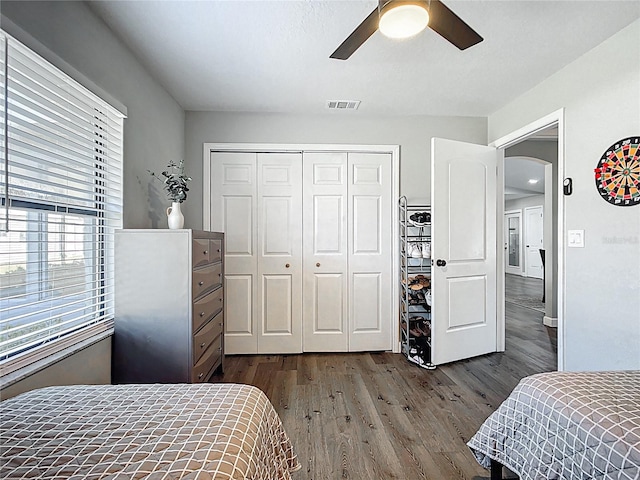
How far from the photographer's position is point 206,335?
2.55 meters

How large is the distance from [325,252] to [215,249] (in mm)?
1232

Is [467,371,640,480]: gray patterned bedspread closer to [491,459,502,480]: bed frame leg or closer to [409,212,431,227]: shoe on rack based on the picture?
[491,459,502,480]: bed frame leg

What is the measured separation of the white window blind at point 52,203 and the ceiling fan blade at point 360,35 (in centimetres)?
137

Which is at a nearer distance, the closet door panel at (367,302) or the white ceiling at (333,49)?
the white ceiling at (333,49)

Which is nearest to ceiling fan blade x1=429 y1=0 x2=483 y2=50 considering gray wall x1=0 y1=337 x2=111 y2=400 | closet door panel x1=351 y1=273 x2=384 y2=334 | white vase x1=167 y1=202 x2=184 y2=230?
white vase x1=167 y1=202 x2=184 y2=230

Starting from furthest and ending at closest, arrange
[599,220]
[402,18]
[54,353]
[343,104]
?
[343,104] < [599,220] < [54,353] < [402,18]

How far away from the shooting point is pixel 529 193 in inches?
400

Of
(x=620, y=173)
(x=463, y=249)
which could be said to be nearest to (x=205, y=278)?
(x=463, y=249)

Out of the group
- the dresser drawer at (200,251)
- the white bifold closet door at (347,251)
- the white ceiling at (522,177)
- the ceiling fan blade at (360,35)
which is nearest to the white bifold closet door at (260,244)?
the white bifold closet door at (347,251)

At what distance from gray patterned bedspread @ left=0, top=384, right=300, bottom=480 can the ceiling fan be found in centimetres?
161

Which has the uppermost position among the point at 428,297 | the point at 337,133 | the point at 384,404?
the point at 337,133

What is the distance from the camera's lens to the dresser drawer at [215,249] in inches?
106

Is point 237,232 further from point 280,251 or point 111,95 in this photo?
point 111,95

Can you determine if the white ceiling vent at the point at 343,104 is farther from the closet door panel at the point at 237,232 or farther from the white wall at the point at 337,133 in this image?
the closet door panel at the point at 237,232
